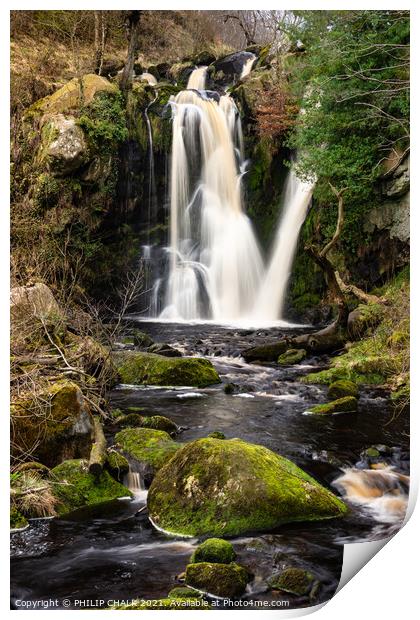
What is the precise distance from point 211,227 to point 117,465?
3.03 metres

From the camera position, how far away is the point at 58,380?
17.2 feet

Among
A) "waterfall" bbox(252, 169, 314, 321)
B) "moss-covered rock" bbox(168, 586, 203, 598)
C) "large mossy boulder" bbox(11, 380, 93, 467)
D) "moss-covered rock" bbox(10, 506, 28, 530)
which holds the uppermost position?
"waterfall" bbox(252, 169, 314, 321)

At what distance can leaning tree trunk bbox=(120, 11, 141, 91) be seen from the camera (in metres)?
4.98

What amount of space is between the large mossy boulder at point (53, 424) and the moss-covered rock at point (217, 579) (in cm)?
168

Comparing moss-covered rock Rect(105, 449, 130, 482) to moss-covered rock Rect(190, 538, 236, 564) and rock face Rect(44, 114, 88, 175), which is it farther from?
rock face Rect(44, 114, 88, 175)

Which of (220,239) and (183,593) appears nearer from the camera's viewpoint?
(183,593)

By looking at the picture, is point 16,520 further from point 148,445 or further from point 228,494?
point 228,494

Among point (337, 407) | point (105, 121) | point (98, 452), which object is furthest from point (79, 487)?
point (105, 121)

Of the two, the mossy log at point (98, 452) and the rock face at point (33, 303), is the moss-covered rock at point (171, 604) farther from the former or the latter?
the rock face at point (33, 303)

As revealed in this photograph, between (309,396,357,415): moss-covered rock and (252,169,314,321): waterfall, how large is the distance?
1079mm

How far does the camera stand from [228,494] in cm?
430

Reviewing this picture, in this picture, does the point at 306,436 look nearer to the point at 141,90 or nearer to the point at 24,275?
the point at 24,275

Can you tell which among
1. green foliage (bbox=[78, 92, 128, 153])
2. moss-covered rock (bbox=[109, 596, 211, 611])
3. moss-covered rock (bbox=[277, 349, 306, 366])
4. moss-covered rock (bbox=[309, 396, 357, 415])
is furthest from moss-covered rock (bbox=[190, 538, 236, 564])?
green foliage (bbox=[78, 92, 128, 153])

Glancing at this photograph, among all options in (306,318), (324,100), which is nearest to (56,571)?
(306,318)
